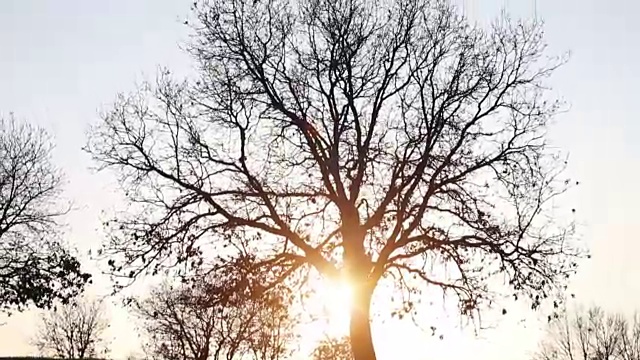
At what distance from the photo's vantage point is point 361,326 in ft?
62.3

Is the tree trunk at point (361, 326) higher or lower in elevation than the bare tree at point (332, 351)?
lower

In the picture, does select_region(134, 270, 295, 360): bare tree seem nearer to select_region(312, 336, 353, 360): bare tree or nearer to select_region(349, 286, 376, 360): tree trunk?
select_region(312, 336, 353, 360): bare tree

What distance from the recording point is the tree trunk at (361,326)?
1878 centimetres

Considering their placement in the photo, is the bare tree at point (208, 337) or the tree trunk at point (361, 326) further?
the bare tree at point (208, 337)

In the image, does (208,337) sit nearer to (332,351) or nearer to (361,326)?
(332,351)

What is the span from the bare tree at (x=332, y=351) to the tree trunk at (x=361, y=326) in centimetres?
1624

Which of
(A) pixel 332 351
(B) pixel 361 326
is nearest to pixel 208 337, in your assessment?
(A) pixel 332 351

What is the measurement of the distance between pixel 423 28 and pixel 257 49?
159 inches

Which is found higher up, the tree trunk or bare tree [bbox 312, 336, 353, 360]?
bare tree [bbox 312, 336, 353, 360]

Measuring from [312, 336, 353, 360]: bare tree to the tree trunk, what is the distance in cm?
1624

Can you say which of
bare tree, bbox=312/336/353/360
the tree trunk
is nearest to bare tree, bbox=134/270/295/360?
bare tree, bbox=312/336/353/360

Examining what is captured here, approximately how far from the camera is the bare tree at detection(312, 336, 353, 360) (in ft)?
119

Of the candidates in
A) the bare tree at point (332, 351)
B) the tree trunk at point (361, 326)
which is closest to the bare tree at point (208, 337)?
the bare tree at point (332, 351)

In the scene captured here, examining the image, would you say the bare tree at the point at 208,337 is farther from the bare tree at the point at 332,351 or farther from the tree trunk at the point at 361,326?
the tree trunk at the point at 361,326
